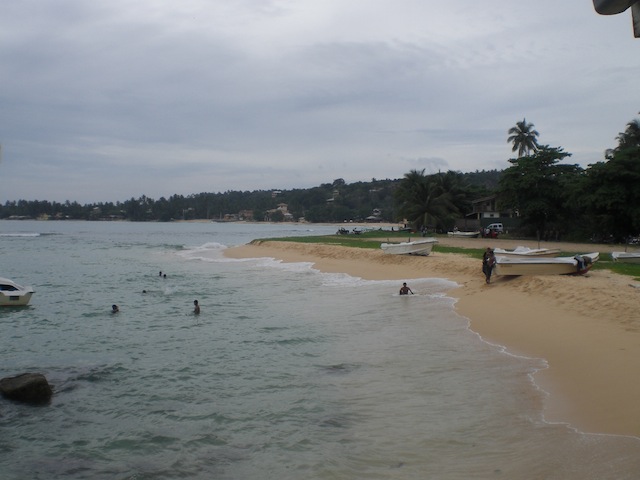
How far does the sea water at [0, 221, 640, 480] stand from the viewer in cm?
693

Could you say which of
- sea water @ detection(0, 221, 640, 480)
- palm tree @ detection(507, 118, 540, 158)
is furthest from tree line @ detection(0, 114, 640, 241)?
sea water @ detection(0, 221, 640, 480)

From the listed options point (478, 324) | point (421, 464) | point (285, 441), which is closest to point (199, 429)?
point (285, 441)

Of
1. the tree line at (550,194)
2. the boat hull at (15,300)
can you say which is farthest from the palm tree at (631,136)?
the boat hull at (15,300)

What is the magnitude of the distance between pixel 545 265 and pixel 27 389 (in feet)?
53.6

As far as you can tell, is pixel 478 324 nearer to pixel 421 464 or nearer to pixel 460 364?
pixel 460 364

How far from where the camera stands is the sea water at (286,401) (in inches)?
273

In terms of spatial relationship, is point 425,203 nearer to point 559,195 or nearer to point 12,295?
point 559,195

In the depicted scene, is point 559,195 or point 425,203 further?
point 425,203

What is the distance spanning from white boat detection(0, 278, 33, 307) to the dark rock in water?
1303 centimetres

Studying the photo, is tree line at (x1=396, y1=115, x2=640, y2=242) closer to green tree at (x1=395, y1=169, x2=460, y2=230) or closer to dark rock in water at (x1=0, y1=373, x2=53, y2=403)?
green tree at (x1=395, y1=169, x2=460, y2=230)

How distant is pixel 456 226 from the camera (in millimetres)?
63938

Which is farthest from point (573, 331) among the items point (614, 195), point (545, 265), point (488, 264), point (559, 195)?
point (559, 195)

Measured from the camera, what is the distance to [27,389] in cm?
989

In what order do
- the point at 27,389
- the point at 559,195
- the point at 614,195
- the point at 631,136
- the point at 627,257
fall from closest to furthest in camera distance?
the point at 27,389 → the point at 627,257 → the point at 614,195 → the point at 559,195 → the point at 631,136
